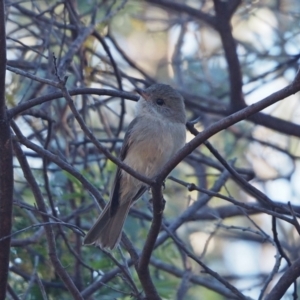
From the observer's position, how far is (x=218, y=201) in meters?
8.24

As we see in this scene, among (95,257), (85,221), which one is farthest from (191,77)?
(95,257)

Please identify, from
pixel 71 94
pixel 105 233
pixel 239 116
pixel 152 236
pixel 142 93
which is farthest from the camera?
pixel 142 93

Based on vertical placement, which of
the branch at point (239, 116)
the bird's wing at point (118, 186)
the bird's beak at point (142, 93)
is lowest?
the branch at point (239, 116)

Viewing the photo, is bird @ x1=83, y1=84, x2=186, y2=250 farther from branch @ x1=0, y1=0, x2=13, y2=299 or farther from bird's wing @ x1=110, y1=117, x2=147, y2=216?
branch @ x1=0, y1=0, x2=13, y2=299

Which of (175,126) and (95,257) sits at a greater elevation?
(175,126)

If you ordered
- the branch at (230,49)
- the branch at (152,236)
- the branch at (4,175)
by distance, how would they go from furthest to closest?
the branch at (230,49) → the branch at (152,236) → the branch at (4,175)

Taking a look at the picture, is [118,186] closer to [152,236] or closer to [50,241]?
[50,241]

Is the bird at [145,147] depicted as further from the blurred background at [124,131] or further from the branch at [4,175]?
the branch at [4,175]

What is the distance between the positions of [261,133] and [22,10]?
301 centimetres

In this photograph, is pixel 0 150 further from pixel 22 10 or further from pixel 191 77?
pixel 191 77

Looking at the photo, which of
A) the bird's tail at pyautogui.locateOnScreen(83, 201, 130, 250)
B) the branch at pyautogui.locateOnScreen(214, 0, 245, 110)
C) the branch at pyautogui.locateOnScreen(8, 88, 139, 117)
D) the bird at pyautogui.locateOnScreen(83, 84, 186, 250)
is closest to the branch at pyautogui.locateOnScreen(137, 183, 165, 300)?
the branch at pyautogui.locateOnScreen(8, 88, 139, 117)

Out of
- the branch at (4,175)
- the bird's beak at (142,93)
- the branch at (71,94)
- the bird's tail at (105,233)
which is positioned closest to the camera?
the branch at (4,175)

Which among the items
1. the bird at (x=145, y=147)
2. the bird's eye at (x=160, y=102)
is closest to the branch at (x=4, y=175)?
the bird at (x=145, y=147)

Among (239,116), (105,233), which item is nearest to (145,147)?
(105,233)
